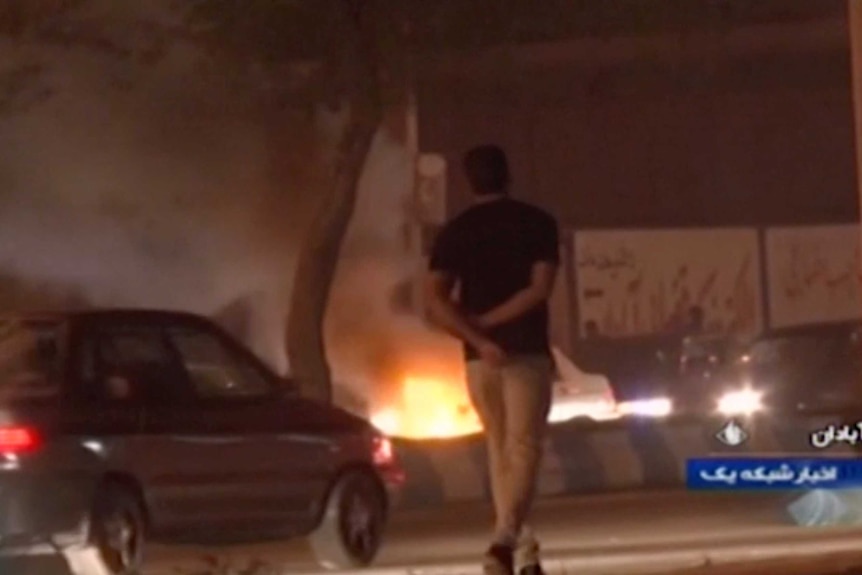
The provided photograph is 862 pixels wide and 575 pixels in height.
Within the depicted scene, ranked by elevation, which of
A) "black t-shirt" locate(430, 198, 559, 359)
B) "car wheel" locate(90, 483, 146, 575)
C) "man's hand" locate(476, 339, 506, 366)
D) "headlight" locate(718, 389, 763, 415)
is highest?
"headlight" locate(718, 389, 763, 415)

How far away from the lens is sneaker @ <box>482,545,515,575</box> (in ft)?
33.9

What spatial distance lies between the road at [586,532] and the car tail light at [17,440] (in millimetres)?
1044

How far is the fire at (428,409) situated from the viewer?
36688mm

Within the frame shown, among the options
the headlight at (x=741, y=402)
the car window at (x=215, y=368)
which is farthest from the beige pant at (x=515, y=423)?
the headlight at (x=741, y=402)

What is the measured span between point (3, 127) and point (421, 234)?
640cm

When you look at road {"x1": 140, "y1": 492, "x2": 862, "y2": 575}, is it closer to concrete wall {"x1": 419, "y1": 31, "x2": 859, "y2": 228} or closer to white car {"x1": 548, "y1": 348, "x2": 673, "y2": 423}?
white car {"x1": 548, "y1": 348, "x2": 673, "y2": 423}

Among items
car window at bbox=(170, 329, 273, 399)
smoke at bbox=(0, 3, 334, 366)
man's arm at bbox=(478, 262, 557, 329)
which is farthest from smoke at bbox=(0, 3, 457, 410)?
man's arm at bbox=(478, 262, 557, 329)

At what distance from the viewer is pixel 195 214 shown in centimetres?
3869

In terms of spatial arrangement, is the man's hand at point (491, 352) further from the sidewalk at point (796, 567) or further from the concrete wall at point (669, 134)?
the concrete wall at point (669, 134)

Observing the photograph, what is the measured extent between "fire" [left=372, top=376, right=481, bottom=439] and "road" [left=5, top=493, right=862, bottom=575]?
14367 millimetres

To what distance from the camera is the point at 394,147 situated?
38.8 meters

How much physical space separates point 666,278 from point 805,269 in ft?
7.46

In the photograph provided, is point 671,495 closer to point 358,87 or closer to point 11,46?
point 358,87

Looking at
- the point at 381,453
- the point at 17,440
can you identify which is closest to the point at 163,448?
the point at 17,440
